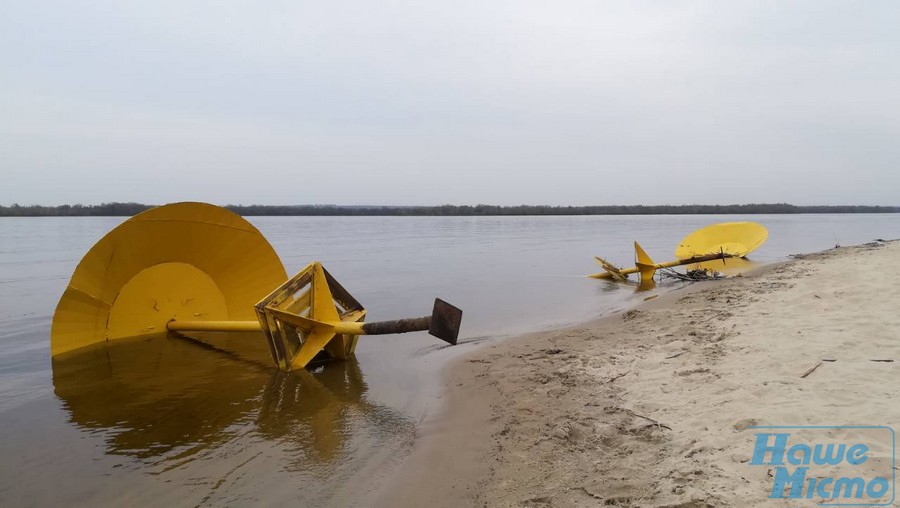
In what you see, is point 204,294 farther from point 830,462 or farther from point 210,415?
point 830,462

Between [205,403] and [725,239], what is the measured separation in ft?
66.6

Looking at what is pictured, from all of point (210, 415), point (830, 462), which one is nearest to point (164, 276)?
point (210, 415)

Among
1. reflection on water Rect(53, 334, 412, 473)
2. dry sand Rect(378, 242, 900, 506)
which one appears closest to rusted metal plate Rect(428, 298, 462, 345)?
dry sand Rect(378, 242, 900, 506)

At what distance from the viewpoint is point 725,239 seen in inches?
780

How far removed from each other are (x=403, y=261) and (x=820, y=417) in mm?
19135

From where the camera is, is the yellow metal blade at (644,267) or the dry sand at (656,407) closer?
the dry sand at (656,407)

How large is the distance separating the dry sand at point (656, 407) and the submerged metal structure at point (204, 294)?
1.20 m

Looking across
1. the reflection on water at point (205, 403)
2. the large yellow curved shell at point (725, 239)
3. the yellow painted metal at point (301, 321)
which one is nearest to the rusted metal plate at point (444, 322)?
the reflection on water at point (205, 403)

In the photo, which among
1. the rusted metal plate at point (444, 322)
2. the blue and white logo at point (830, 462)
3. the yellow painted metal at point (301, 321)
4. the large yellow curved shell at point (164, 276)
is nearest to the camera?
the blue and white logo at point (830, 462)

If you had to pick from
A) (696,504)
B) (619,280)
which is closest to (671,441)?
(696,504)

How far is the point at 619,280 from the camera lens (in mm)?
15461

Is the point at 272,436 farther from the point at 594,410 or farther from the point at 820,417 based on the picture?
the point at 820,417

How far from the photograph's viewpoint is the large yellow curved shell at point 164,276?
270 inches

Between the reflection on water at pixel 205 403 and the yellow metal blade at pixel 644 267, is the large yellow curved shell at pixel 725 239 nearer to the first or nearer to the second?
the yellow metal blade at pixel 644 267
